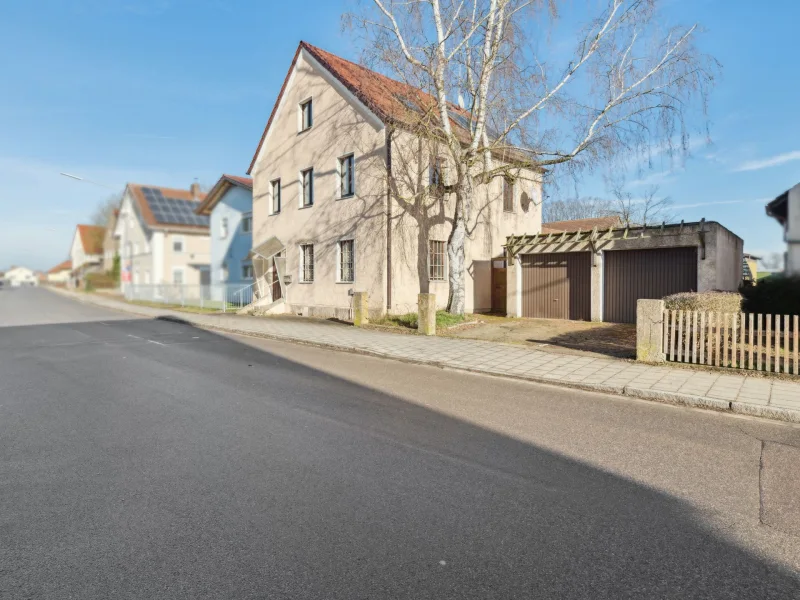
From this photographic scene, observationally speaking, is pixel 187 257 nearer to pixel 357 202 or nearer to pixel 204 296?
pixel 204 296

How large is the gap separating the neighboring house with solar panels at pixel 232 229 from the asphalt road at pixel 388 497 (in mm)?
21232

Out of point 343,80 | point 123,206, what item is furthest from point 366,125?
point 123,206

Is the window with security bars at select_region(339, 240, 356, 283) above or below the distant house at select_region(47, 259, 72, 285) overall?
below

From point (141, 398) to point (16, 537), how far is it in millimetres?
3681

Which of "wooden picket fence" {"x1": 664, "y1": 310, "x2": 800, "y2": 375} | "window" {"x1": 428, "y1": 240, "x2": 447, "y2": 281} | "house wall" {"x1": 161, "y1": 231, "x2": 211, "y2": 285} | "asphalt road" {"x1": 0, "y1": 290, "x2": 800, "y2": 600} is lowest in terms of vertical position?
"asphalt road" {"x1": 0, "y1": 290, "x2": 800, "y2": 600}

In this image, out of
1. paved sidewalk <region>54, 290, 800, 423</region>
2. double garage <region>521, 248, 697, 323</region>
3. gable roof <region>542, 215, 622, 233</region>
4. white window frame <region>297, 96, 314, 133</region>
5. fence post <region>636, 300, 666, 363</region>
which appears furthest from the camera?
gable roof <region>542, 215, 622, 233</region>

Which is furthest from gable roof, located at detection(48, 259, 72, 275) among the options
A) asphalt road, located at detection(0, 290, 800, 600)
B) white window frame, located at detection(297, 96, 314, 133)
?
asphalt road, located at detection(0, 290, 800, 600)

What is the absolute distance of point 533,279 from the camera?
17.1 meters

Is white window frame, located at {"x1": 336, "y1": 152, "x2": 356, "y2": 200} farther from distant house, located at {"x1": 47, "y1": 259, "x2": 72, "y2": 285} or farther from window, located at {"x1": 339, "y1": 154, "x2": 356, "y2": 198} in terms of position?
distant house, located at {"x1": 47, "y1": 259, "x2": 72, "y2": 285}

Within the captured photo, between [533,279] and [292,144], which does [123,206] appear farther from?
[533,279]

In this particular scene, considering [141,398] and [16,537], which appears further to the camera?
[141,398]

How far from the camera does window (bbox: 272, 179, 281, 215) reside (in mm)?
21906

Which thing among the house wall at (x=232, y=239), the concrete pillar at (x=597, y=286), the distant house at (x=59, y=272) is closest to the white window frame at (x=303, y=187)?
the house wall at (x=232, y=239)

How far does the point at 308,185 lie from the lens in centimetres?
2020
